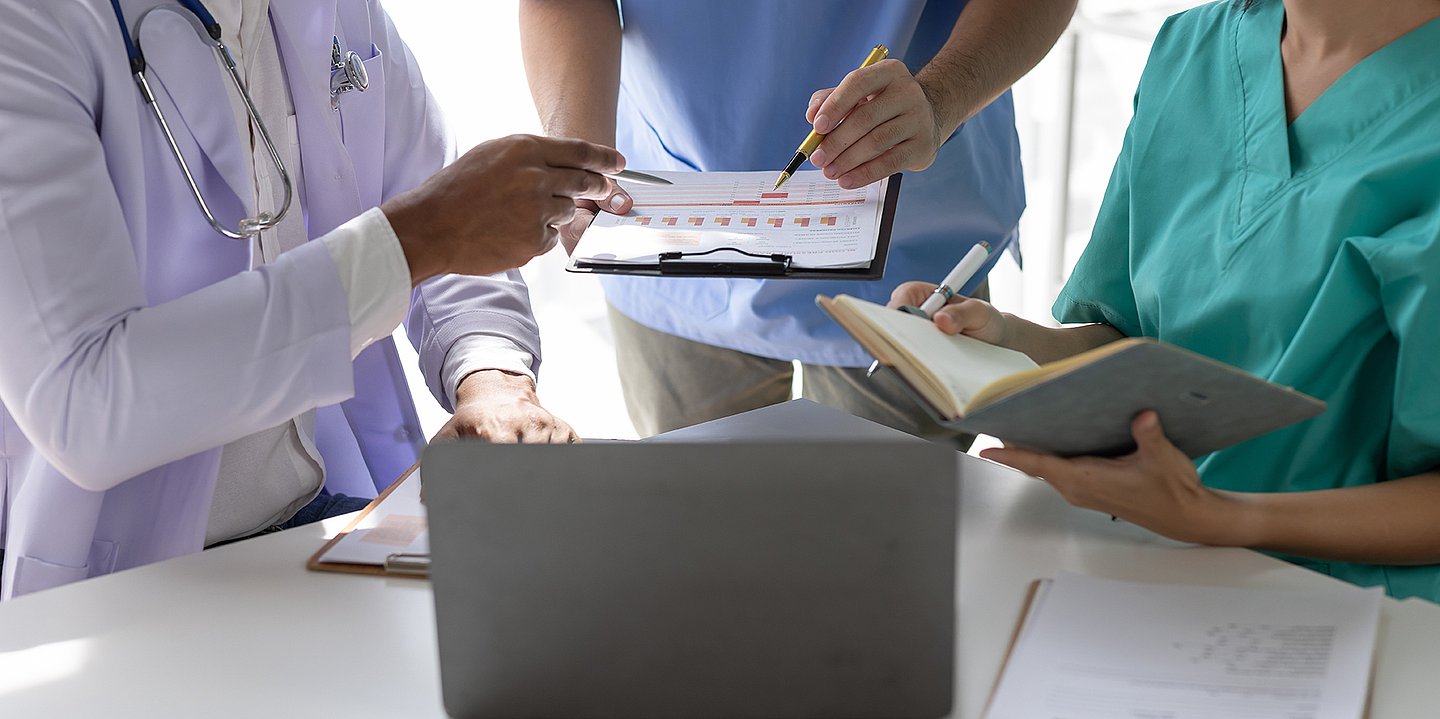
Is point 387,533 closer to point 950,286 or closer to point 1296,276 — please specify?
point 950,286

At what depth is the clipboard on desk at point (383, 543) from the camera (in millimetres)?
1000

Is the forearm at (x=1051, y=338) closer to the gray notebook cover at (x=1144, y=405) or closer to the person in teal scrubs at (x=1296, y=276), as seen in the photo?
the person in teal scrubs at (x=1296, y=276)

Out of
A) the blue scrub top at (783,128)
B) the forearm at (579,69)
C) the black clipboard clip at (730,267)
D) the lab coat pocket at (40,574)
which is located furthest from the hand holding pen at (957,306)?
the lab coat pocket at (40,574)

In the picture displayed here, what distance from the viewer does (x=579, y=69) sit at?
5.43ft

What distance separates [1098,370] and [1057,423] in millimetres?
92

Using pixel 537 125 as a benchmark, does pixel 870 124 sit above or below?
above

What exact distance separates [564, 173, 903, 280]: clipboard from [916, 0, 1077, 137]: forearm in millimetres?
269

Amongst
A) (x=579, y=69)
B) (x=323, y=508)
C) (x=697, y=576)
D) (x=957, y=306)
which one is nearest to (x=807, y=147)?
(x=957, y=306)

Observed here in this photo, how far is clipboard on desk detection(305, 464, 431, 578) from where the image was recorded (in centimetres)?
100

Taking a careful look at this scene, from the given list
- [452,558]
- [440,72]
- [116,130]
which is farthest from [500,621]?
[440,72]

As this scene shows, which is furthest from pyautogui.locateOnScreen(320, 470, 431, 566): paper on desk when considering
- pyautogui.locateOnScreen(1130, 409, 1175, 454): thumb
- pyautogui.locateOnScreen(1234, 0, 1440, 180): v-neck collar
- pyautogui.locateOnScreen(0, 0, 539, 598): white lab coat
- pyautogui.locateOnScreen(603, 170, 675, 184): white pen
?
pyautogui.locateOnScreen(1234, 0, 1440, 180): v-neck collar

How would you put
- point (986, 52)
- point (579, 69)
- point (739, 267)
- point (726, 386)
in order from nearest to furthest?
point (739, 267) < point (986, 52) < point (579, 69) < point (726, 386)

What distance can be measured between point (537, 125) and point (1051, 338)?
1.75 metres

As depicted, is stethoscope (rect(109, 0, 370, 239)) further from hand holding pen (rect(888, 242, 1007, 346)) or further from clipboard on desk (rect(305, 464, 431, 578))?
hand holding pen (rect(888, 242, 1007, 346))
